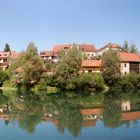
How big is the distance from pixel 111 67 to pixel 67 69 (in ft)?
33.5

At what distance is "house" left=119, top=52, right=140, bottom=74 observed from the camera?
78.4m

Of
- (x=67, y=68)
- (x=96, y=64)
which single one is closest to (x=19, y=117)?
(x=67, y=68)

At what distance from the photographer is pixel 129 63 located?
3108 inches

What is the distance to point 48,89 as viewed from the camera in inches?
2489

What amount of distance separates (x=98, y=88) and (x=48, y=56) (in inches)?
1420

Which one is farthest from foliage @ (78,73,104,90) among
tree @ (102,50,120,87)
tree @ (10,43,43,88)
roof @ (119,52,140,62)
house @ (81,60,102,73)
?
roof @ (119,52,140,62)

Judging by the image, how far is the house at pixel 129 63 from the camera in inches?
3088

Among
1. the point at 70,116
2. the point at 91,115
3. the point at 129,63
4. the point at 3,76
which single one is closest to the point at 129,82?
the point at 129,63

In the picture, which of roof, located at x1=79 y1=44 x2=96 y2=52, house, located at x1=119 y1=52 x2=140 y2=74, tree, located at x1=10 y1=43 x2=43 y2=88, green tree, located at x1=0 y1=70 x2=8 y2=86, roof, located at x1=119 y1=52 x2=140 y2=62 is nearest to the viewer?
tree, located at x1=10 y1=43 x2=43 y2=88

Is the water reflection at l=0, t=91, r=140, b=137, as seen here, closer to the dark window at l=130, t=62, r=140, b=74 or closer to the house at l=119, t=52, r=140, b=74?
the house at l=119, t=52, r=140, b=74

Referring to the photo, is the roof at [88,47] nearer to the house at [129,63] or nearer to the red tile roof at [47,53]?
the red tile roof at [47,53]

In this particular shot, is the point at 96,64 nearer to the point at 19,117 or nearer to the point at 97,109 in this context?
the point at 97,109

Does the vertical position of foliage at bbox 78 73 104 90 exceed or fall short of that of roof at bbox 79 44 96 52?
it falls short

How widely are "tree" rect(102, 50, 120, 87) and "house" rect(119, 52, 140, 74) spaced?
11209mm
